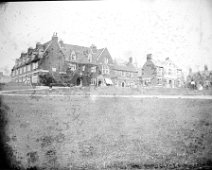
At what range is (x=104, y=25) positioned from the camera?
437 cm

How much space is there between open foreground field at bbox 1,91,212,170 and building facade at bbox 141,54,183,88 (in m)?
0.32

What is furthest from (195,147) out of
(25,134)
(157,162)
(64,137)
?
(25,134)

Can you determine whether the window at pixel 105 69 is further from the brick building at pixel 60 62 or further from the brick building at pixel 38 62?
the brick building at pixel 38 62

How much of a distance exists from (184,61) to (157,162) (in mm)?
1808

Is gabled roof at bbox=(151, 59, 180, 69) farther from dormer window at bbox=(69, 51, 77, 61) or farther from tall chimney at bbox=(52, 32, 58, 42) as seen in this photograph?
tall chimney at bbox=(52, 32, 58, 42)

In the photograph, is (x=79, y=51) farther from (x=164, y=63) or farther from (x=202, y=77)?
(x=202, y=77)

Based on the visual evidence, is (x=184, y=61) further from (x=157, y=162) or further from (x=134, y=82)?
(x=157, y=162)

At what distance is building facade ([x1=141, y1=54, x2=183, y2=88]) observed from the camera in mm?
4355

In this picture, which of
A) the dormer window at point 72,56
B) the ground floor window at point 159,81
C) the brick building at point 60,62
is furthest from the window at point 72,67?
the ground floor window at point 159,81

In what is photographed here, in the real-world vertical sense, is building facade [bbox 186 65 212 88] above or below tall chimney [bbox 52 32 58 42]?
below

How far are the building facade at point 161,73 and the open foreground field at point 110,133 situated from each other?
1.04 ft

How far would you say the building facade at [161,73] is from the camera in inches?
171

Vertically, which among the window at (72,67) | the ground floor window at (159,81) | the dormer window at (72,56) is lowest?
the ground floor window at (159,81)

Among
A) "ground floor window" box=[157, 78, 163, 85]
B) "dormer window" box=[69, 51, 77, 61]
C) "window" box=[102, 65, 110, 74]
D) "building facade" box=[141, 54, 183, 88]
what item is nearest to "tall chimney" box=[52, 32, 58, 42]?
"dormer window" box=[69, 51, 77, 61]
